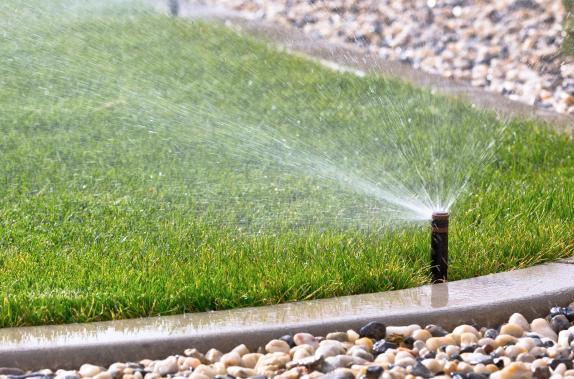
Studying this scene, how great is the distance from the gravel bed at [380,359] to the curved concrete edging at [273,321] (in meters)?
0.05

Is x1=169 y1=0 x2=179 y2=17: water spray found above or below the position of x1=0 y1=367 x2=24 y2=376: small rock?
above

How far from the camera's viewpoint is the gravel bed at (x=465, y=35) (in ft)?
25.3

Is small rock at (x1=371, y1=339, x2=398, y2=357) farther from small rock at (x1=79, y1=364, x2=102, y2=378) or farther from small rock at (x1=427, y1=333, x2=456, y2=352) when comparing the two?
small rock at (x1=79, y1=364, x2=102, y2=378)

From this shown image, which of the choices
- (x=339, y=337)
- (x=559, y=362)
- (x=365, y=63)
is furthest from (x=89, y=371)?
(x=365, y=63)

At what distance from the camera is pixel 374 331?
2.74 m

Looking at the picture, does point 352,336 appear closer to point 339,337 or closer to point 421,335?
point 339,337

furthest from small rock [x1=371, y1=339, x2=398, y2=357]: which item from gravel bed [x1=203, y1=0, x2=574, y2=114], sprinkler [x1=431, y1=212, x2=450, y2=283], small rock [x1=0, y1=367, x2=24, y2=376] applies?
gravel bed [x1=203, y1=0, x2=574, y2=114]

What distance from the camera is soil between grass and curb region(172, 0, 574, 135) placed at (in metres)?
6.79

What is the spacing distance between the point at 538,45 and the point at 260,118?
4.10 m

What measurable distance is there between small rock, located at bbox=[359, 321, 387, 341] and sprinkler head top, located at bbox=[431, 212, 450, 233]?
61 cm

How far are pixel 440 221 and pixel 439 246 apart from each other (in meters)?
0.14

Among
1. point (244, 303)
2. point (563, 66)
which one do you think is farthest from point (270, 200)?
point (563, 66)

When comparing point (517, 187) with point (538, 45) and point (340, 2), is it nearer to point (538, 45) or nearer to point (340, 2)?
point (538, 45)

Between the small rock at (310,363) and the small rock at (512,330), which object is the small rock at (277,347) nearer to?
the small rock at (310,363)
